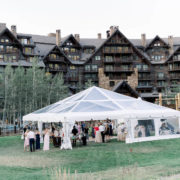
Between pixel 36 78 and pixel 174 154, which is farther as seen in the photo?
pixel 36 78

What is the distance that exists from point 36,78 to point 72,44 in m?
19.8

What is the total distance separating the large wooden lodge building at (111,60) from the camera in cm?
6219

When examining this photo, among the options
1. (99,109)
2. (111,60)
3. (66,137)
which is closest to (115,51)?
(111,60)

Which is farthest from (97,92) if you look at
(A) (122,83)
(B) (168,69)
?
(B) (168,69)

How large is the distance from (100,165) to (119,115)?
24.4 feet

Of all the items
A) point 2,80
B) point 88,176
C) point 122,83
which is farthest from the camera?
point 122,83

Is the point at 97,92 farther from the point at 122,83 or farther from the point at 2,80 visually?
the point at 122,83

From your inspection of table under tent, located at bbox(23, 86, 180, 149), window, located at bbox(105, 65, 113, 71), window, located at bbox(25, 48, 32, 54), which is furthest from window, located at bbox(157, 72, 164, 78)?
table under tent, located at bbox(23, 86, 180, 149)

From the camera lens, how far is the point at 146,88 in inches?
2586

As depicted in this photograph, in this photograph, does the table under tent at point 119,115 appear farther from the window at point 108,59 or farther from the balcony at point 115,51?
the window at point 108,59

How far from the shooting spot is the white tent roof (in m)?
20.2

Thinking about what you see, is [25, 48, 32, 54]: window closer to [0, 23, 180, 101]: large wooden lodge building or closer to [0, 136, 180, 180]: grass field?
[0, 23, 180, 101]: large wooden lodge building

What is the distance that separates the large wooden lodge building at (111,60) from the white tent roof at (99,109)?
122ft

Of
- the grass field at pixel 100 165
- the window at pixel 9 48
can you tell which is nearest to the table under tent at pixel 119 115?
the grass field at pixel 100 165
